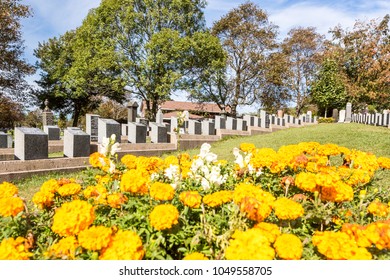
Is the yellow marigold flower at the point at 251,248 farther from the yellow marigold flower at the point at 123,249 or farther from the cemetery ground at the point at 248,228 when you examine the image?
the yellow marigold flower at the point at 123,249

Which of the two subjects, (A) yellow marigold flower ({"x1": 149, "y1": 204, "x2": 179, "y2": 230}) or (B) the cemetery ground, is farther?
(A) yellow marigold flower ({"x1": 149, "y1": 204, "x2": 179, "y2": 230})

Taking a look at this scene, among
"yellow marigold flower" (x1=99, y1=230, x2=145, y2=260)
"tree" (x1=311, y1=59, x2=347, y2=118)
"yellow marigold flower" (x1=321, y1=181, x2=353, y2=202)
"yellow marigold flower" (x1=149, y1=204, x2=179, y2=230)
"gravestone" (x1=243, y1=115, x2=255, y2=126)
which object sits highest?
"tree" (x1=311, y1=59, x2=347, y2=118)

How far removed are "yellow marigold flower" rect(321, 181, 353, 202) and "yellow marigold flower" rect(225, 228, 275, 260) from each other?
0.96m

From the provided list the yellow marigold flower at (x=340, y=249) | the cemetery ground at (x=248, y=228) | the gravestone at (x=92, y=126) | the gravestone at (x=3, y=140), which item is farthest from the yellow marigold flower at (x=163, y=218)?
the gravestone at (x=92, y=126)

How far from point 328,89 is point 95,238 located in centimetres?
3411

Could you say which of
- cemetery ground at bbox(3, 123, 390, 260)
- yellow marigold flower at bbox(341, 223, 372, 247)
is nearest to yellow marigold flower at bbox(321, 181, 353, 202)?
cemetery ground at bbox(3, 123, 390, 260)

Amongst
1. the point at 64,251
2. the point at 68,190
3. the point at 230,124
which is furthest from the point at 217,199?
the point at 230,124

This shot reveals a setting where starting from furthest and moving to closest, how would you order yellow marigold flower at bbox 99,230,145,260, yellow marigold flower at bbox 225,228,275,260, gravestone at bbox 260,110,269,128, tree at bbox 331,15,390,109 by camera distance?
tree at bbox 331,15,390,109 < gravestone at bbox 260,110,269,128 < yellow marigold flower at bbox 99,230,145,260 < yellow marigold flower at bbox 225,228,275,260

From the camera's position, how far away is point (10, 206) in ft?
5.93

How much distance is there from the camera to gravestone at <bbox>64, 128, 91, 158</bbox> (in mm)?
6434

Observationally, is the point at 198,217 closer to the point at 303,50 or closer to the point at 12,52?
the point at 12,52

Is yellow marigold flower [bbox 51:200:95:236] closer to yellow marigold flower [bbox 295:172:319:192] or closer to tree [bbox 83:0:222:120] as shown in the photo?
yellow marigold flower [bbox 295:172:319:192]
